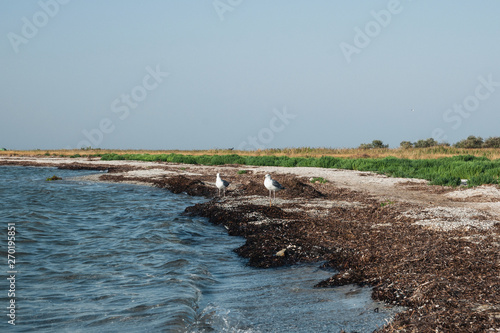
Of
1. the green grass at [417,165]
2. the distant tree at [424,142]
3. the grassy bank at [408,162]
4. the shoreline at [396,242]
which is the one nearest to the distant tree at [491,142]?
the distant tree at [424,142]

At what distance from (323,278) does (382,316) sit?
234cm

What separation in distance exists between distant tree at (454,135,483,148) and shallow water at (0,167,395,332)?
2354 inches

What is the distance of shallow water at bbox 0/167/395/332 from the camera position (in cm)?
650

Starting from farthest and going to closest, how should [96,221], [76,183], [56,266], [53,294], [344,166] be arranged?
[344,166] → [76,183] → [96,221] → [56,266] → [53,294]

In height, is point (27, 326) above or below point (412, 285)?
below

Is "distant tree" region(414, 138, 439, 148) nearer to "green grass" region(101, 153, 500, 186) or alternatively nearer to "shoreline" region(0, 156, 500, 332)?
"green grass" region(101, 153, 500, 186)

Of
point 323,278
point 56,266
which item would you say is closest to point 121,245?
point 56,266

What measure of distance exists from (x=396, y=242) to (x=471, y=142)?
214 feet

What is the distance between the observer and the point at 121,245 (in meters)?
12.5

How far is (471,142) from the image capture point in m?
67.3

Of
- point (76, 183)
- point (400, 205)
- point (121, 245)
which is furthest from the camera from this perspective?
point (76, 183)

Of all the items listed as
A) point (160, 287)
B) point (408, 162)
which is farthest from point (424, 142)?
point (160, 287)

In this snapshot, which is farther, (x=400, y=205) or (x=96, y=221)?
(x=96, y=221)

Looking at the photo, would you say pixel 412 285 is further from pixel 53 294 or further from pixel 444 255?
pixel 53 294
